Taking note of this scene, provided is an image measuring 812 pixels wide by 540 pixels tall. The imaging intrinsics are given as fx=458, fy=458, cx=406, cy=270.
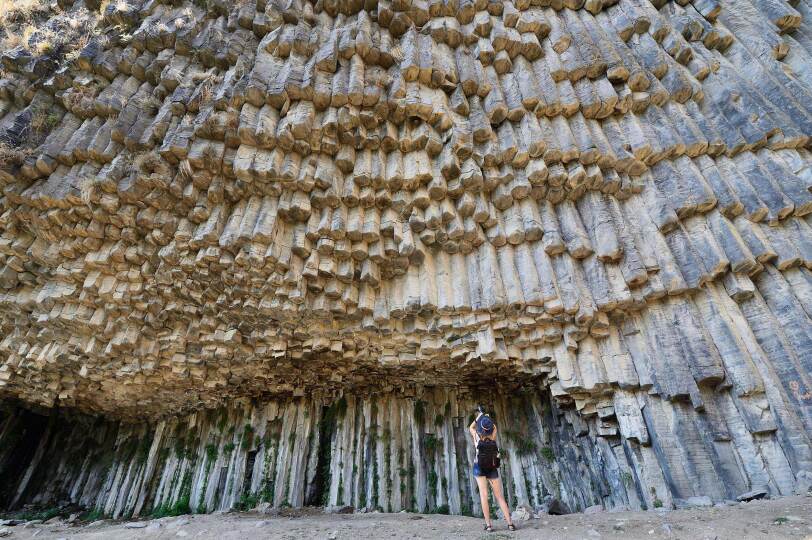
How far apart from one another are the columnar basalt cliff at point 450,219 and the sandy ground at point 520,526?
34.0 inches

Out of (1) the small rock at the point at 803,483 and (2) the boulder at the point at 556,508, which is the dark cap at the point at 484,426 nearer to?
(2) the boulder at the point at 556,508

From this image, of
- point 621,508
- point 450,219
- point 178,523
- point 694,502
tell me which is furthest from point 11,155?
point 694,502

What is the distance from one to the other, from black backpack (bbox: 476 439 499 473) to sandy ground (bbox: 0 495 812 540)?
717 millimetres

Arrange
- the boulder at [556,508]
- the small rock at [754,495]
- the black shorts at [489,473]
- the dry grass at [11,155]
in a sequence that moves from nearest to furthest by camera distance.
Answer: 1. the small rock at [754,495]
2. the black shorts at [489,473]
3. the boulder at [556,508]
4. the dry grass at [11,155]

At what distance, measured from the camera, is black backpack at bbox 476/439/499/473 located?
5.38 metres

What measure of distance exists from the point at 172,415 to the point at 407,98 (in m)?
10.0

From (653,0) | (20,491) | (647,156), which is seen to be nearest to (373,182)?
(647,156)

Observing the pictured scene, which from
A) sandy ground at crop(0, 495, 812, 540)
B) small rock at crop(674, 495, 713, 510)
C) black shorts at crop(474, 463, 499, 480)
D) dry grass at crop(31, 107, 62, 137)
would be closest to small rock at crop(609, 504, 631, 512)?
sandy ground at crop(0, 495, 812, 540)

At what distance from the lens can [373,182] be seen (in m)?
7.25

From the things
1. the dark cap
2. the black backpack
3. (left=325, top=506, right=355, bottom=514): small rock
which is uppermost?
the dark cap

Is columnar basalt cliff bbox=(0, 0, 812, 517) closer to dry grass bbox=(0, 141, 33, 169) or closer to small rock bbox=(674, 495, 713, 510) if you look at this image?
dry grass bbox=(0, 141, 33, 169)

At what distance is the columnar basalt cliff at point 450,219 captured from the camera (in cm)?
643

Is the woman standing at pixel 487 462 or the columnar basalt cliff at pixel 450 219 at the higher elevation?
the columnar basalt cliff at pixel 450 219

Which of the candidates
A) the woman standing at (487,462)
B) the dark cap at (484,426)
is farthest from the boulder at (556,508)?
the dark cap at (484,426)
